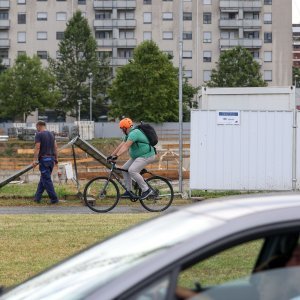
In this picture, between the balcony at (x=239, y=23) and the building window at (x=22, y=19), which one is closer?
the balcony at (x=239, y=23)

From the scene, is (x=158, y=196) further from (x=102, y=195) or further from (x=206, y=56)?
(x=206, y=56)

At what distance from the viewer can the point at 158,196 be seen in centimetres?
1573

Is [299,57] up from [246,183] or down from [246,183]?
up

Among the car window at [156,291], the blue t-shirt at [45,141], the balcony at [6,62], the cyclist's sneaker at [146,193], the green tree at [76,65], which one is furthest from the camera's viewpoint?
the balcony at [6,62]

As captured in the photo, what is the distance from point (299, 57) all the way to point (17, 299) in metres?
170

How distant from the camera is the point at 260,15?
319 ft

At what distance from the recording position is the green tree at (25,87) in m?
84.5

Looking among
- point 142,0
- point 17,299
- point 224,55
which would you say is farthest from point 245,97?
point 142,0

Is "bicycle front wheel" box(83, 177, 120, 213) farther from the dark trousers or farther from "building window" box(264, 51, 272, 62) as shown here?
"building window" box(264, 51, 272, 62)

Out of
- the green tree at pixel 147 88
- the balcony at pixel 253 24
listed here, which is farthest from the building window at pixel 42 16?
the balcony at pixel 253 24

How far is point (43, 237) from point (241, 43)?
3447 inches

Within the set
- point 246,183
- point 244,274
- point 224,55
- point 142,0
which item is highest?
point 142,0

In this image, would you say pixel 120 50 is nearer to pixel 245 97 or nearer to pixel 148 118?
pixel 148 118

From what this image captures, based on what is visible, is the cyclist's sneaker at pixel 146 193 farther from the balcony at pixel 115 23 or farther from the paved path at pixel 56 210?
the balcony at pixel 115 23
